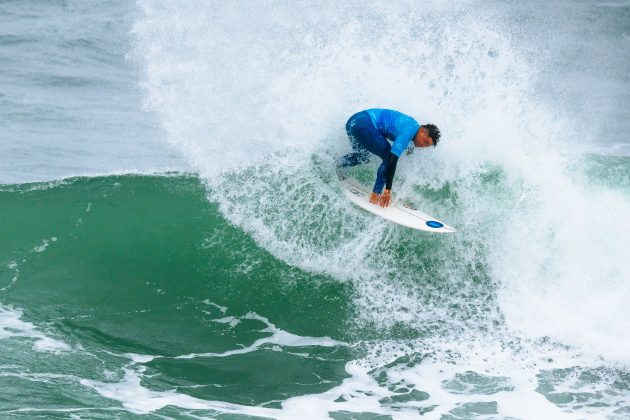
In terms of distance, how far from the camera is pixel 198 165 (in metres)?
11.1

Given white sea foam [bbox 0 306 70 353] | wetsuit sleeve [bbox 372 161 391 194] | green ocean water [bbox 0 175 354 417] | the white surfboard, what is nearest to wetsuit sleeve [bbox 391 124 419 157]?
wetsuit sleeve [bbox 372 161 391 194]

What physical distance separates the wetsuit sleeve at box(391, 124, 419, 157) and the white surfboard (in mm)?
892

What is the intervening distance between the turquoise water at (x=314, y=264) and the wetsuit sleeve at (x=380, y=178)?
0.63 m

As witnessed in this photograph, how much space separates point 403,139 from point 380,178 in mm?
601

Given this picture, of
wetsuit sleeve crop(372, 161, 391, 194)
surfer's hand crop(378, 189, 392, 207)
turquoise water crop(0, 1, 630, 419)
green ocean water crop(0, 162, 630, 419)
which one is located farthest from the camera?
surfer's hand crop(378, 189, 392, 207)

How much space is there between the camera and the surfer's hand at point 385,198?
363 inches

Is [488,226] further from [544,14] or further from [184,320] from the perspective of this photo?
[544,14]

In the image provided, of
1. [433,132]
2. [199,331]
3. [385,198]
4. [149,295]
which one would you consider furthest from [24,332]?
[433,132]

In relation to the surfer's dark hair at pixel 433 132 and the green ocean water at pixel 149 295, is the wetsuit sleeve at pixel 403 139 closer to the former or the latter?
the surfer's dark hair at pixel 433 132

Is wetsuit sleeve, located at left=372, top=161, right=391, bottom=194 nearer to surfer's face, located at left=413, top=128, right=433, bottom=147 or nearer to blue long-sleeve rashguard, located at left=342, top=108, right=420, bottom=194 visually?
blue long-sleeve rashguard, located at left=342, top=108, right=420, bottom=194

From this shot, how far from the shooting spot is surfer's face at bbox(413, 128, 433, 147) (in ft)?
29.1

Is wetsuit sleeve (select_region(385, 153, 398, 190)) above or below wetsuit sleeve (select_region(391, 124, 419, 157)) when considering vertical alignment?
below

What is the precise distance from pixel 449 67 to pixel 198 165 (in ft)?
12.4

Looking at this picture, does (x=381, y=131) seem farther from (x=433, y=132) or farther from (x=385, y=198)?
(x=385, y=198)
